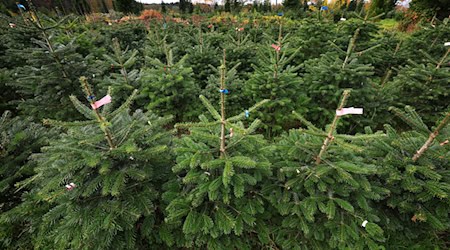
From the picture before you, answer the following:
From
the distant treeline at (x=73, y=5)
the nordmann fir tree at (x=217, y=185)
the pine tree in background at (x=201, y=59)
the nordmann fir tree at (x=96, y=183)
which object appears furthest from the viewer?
the distant treeline at (x=73, y=5)

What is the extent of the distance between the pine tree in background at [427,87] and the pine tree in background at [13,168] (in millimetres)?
6209

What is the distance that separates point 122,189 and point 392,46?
922 centimetres

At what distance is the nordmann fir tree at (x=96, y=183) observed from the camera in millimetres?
1998

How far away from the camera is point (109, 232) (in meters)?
2.12

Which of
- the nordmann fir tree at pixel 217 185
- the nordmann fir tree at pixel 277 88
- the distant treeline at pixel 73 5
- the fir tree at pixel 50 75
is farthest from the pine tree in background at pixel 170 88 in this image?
the distant treeline at pixel 73 5

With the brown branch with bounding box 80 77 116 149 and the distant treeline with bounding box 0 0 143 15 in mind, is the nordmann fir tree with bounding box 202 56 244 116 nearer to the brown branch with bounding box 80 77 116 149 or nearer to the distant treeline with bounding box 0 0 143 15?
the brown branch with bounding box 80 77 116 149

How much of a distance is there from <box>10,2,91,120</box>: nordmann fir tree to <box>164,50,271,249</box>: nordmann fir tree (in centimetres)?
328

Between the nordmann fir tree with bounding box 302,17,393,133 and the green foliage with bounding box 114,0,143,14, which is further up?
the green foliage with bounding box 114,0,143,14

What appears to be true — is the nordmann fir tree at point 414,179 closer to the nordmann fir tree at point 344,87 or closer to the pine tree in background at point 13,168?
the nordmann fir tree at point 344,87

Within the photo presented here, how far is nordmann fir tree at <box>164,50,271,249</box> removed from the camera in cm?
212

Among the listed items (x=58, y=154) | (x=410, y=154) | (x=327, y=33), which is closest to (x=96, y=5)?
(x=327, y=33)

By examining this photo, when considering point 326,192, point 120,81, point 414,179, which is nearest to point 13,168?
point 120,81

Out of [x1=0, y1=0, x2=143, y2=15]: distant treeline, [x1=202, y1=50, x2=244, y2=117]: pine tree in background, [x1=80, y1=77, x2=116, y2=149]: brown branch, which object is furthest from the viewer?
[x1=0, y1=0, x2=143, y2=15]: distant treeline

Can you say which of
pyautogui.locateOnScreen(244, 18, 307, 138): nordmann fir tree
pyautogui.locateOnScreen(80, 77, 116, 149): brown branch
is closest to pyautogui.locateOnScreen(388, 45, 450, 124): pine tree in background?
pyautogui.locateOnScreen(244, 18, 307, 138): nordmann fir tree
